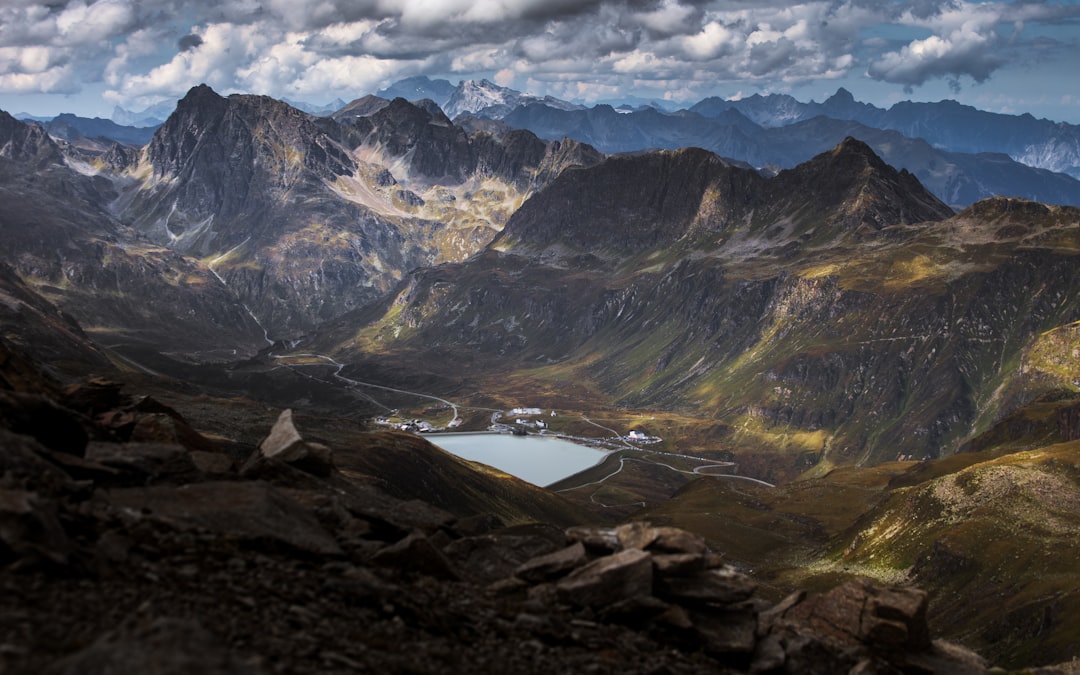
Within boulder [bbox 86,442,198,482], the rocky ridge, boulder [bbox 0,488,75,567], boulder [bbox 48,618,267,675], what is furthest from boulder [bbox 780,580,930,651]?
boulder [bbox 0,488,75,567]

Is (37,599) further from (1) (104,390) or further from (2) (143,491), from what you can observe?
(1) (104,390)

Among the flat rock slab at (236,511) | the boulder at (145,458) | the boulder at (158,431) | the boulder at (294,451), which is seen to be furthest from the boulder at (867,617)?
the boulder at (158,431)

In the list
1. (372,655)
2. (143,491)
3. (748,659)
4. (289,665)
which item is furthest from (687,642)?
(143,491)

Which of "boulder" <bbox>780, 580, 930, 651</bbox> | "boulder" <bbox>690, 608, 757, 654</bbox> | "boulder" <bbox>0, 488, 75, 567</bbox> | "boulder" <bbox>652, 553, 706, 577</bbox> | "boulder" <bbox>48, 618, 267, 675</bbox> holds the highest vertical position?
"boulder" <bbox>0, 488, 75, 567</bbox>

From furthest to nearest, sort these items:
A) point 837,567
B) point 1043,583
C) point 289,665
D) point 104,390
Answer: point 837,567, point 1043,583, point 104,390, point 289,665

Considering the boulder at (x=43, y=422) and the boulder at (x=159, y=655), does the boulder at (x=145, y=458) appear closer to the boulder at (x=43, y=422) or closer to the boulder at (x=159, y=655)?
the boulder at (x=43, y=422)

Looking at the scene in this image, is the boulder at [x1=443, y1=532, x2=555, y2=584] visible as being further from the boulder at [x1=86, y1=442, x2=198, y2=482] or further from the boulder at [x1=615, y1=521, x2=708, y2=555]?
the boulder at [x1=86, y1=442, x2=198, y2=482]
